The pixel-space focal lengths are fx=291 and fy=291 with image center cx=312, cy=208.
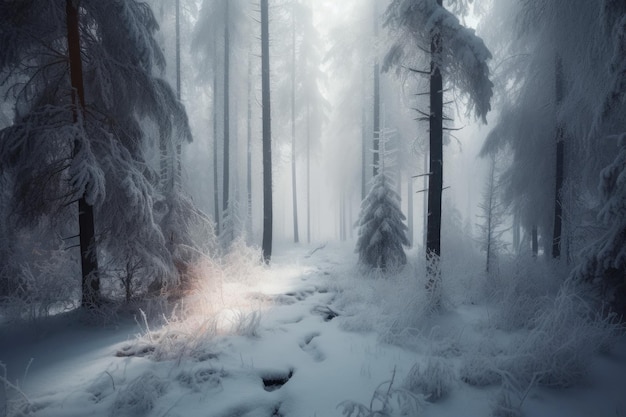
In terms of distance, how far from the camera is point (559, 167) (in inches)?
343

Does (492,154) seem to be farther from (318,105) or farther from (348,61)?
(318,105)

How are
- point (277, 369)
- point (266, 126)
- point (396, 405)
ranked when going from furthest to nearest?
1. point (266, 126)
2. point (277, 369)
3. point (396, 405)

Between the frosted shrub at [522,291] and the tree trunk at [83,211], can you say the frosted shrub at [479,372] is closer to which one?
the frosted shrub at [522,291]

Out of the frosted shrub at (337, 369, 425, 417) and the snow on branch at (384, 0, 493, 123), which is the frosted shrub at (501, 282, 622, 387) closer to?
the frosted shrub at (337, 369, 425, 417)

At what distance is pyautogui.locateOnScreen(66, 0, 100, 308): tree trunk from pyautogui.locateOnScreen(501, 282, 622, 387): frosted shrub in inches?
270

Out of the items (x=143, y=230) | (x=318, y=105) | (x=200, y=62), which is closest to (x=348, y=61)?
(x=318, y=105)

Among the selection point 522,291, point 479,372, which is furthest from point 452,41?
point 479,372

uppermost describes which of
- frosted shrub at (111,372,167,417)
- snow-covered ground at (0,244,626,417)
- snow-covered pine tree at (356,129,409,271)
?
snow-covered pine tree at (356,129,409,271)

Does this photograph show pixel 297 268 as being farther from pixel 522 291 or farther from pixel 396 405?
pixel 396 405

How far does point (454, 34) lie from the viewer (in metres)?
5.93

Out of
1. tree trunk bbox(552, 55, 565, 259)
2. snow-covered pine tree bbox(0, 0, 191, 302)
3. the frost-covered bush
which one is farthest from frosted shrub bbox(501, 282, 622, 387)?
the frost-covered bush

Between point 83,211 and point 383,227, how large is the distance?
763 cm

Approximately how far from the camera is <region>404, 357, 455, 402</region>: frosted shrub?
3396 mm

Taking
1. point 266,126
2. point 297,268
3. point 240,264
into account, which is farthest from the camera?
point 266,126
